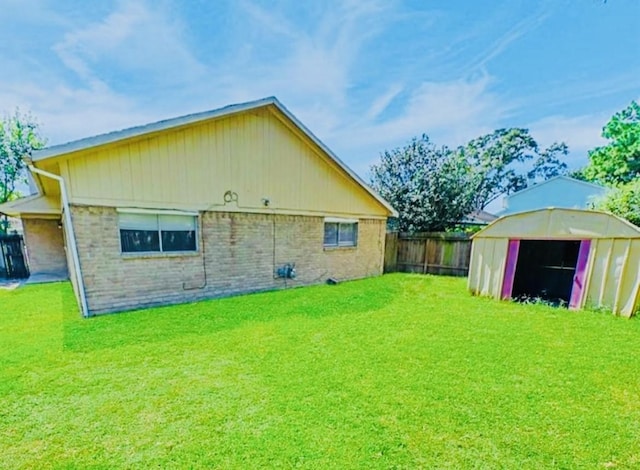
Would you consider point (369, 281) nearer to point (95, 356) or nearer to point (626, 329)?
point (626, 329)

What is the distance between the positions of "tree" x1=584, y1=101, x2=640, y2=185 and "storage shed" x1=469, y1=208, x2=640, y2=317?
55.5 feet

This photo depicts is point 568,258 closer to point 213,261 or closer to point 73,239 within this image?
point 213,261

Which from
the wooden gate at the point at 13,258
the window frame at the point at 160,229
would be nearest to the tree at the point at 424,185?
the window frame at the point at 160,229

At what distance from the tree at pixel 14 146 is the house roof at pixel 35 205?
13160 millimetres

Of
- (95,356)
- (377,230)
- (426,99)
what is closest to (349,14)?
(426,99)

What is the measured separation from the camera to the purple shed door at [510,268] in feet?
25.0

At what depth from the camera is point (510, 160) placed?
3116 cm

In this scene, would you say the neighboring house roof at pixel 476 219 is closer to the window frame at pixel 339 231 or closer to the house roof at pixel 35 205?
the window frame at pixel 339 231

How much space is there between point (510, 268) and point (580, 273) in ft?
4.58

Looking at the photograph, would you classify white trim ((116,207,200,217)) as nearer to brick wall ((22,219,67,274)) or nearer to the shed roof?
the shed roof

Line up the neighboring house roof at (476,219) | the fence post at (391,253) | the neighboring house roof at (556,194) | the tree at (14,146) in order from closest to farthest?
the fence post at (391,253) < the neighboring house roof at (476,219) < the tree at (14,146) < the neighboring house roof at (556,194)

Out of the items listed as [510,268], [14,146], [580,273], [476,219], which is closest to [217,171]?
[510,268]

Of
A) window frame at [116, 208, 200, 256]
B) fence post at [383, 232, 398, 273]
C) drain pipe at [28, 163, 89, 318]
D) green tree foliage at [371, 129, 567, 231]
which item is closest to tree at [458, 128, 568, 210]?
green tree foliage at [371, 129, 567, 231]

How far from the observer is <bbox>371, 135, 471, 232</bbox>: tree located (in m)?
13.7
